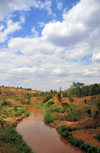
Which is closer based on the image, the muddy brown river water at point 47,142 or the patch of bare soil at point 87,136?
the muddy brown river water at point 47,142

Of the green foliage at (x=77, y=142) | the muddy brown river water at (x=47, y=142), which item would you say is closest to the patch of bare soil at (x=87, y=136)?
the green foliage at (x=77, y=142)

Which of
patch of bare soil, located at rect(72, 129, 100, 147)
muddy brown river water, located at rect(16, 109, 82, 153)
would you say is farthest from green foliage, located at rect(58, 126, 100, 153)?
patch of bare soil, located at rect(72, 129, 100, 147)

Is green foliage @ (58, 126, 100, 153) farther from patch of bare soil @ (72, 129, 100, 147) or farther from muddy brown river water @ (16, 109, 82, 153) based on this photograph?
patch of bare soil @ (72, 129, 100, 147)

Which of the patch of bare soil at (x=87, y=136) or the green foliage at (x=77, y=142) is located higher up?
the patch of bare soil at (x=87, y=136)

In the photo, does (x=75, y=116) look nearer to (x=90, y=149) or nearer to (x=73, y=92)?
(x=90, y=149)

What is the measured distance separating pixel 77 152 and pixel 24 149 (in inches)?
161

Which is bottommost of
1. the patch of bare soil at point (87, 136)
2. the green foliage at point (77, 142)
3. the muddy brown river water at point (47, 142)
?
the muddy brown river water at point (47, 142)

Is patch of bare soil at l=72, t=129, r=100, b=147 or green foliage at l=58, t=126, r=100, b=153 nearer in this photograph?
green foliage at l=58, t=126, r=100, b=153

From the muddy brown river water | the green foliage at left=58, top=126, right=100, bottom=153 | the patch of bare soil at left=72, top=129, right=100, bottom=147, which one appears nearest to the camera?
the green foliage at left=58, top=126, right=100, bottom=153

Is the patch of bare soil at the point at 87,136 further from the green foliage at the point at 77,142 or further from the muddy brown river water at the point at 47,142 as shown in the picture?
the muddy brown river water at the point at 47,142

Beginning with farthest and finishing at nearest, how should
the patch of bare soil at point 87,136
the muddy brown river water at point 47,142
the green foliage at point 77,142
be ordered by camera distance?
the patch of bare soil at point 87,136
the muddy brown river water at point 47,142
the green foliage at point 77,142

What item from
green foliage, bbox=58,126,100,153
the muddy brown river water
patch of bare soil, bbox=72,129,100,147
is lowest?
the muddy brown river water

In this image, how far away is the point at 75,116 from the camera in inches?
690

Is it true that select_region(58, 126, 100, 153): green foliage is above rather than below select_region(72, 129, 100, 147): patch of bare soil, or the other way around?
below
